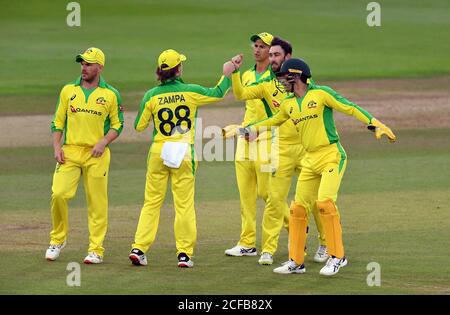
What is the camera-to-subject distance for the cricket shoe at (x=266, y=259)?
13102 millimetres

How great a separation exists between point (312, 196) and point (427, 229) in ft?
9.11

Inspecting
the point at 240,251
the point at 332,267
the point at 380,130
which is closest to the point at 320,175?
the point at 380,130

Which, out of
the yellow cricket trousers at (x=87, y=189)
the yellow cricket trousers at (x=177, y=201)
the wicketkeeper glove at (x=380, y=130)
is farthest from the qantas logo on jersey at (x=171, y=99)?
the wicketkeeper glove at (x=380, y=130)

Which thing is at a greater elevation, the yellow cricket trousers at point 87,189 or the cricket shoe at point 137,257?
the yellow cricket trousers at point 87,189

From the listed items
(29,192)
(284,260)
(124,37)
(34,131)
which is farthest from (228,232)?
(124,37)

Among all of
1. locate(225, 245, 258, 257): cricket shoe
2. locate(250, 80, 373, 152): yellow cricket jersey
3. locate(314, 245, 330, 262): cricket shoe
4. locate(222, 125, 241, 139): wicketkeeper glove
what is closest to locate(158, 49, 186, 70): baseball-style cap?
locate(222, 125, 241, 139): wicketkeeper glove

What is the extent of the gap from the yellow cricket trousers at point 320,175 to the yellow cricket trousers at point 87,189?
2140 millimetres

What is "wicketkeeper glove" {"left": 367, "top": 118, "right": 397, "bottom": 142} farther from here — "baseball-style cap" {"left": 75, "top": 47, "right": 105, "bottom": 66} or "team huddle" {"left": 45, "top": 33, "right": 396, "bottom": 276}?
"baseball-style cap" {"left": 75, "top": 47, "right": 105, "bottom": 66}

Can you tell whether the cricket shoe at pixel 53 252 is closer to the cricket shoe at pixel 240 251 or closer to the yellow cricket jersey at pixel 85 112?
the yellow cricket jersey at pixel 85 112

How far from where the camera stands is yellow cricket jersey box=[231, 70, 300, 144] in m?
13.3

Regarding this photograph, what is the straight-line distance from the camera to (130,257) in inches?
504

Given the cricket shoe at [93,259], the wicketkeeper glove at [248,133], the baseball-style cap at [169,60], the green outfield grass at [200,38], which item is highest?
the green outfield grass at [200,38]

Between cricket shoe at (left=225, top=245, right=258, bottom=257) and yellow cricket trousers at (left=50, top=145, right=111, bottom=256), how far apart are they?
4.79 ft

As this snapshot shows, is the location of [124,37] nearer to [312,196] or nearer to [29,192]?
[29,192]
